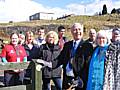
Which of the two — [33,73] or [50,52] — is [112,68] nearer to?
[33,73]

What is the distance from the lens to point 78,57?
5324 millimetres

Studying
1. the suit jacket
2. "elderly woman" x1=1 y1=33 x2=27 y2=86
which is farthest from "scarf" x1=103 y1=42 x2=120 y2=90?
"elderly woman" x1=1 y1=33 x2=27 y2=86

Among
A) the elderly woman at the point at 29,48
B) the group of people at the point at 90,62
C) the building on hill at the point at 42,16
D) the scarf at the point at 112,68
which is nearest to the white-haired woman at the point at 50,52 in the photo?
the elderly woman at the point at 29,48

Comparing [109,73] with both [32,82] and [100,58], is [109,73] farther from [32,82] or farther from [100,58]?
[32,82]

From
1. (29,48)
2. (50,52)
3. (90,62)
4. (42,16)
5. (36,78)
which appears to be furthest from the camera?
(42,16)

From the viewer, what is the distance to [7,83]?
6820 millimetres

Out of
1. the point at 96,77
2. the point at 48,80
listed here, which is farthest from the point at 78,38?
the point at 48,80

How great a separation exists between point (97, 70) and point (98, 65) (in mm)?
78

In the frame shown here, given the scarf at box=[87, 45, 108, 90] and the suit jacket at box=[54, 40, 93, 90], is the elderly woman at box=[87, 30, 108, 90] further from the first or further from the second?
the suit jacket at box=[54, 40, 93, 90]

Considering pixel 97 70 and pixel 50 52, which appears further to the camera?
pixel 50 52

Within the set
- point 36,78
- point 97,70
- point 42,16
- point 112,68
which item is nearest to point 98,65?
point 97,70

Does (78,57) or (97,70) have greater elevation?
(78,57)

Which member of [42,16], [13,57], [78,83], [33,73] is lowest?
[78,83]

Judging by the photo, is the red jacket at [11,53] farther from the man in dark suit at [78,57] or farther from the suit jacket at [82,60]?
the suit jacket at [82,60]
